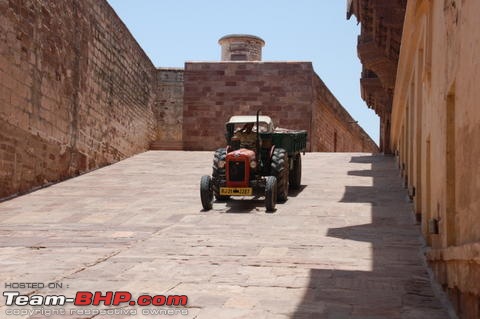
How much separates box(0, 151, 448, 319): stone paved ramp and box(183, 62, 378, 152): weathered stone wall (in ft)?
32.6

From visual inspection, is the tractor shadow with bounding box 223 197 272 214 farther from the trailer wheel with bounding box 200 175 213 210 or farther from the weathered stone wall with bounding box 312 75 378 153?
the weathered stone wall with bounding box 312 75 378 153

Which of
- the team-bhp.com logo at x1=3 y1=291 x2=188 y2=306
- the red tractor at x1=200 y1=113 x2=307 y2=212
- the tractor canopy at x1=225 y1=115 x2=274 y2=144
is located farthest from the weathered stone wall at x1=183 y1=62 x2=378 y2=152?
the team-bhp.com logo at x1=3 y1=291 x2=188 y2=306

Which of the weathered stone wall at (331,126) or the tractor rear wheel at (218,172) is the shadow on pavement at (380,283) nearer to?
the tractor rear wheel at (218,172)

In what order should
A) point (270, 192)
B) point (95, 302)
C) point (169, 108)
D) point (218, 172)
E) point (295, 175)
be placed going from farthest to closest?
point (169, 108)
point (295, 175)
point (218, 172)
point (270, 192)
point (95, 302)

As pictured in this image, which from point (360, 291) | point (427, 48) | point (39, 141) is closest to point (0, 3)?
point (39, 141)

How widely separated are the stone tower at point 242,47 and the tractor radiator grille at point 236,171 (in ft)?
77.9

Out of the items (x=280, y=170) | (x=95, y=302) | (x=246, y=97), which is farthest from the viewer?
(x=246, y=97)

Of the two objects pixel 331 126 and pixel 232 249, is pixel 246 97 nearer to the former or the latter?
pixel 331 126

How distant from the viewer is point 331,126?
968 inches

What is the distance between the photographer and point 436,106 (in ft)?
16.6

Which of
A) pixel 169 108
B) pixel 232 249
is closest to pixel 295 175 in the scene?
pixel 232 249

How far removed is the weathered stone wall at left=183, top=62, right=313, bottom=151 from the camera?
68.8 feet

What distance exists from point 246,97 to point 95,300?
17501 mm

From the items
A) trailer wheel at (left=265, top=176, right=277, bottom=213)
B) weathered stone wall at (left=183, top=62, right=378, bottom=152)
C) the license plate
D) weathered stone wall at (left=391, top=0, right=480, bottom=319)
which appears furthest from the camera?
weathered stone wall at (left=183, top=62, right=378, bottom=152)
